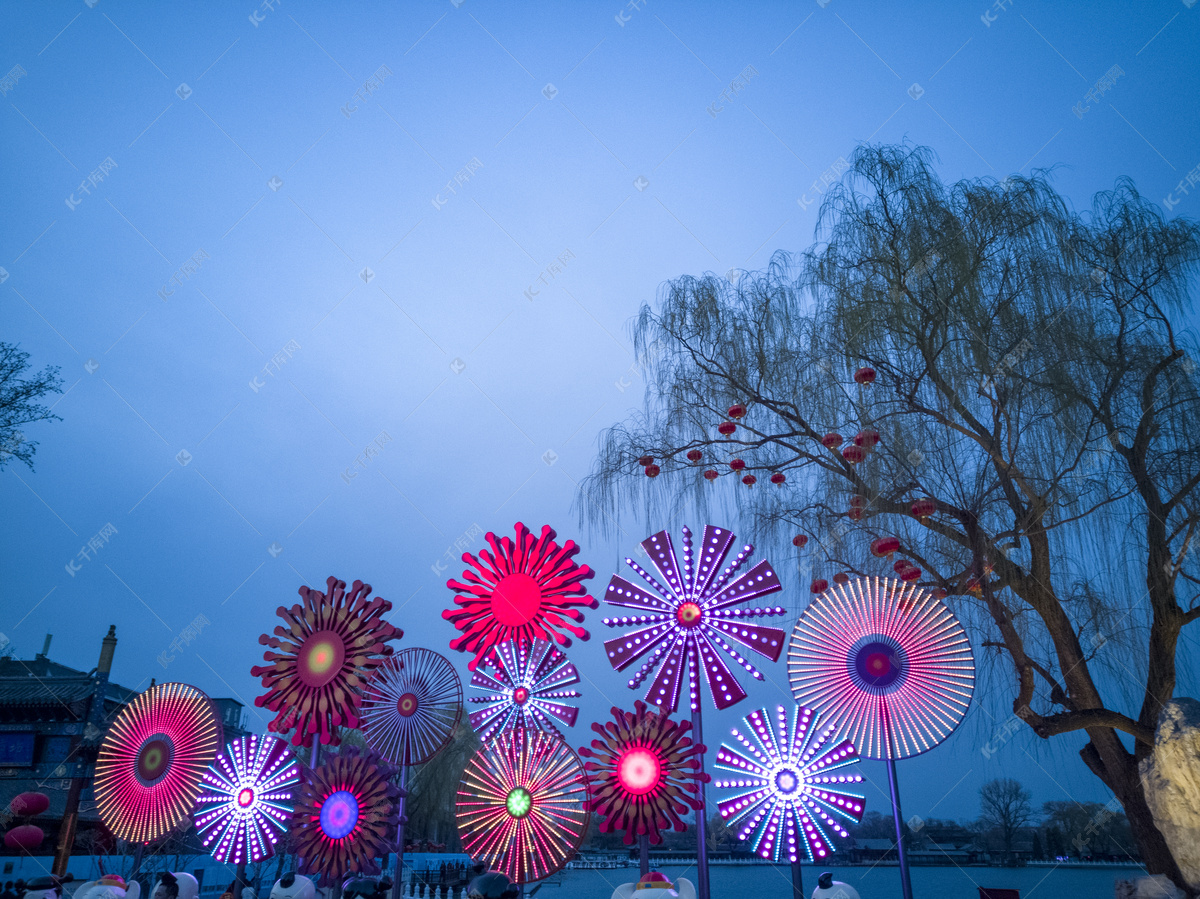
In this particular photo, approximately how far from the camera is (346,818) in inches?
320

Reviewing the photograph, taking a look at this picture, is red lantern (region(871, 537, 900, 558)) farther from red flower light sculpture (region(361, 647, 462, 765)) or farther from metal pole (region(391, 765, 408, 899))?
metal pole (region(391, 765, 408, 899))

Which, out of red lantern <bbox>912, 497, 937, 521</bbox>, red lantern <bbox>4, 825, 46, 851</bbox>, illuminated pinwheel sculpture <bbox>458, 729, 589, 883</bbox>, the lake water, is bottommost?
the lake water

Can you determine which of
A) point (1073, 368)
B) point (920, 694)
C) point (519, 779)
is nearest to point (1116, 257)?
point (1073, 368)

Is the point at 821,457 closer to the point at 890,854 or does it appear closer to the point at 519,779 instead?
the point at 890,854

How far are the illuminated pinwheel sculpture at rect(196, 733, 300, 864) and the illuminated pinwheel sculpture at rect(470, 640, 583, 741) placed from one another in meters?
2.61

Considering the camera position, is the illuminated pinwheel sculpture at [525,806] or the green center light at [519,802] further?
the green center light at [519,802]

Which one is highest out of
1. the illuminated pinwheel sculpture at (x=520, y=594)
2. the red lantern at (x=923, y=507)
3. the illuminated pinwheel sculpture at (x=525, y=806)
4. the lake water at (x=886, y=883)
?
the red lantern at (x=923, y=507)

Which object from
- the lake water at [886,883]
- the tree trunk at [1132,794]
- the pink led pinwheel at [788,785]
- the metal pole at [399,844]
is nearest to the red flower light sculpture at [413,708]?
the metal pole at [399,844]

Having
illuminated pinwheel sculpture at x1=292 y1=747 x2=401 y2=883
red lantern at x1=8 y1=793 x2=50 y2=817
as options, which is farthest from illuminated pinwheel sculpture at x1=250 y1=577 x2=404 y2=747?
red lantern at x1=8 y1=793 x2=50 y2=817

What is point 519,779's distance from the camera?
827 centimetres

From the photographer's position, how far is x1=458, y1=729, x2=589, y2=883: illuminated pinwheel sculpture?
25.9ft

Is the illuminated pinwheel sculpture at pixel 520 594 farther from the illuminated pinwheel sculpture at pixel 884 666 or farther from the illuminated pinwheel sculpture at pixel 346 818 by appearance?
the illuminated pinwheel sculpture at pixel 884 666

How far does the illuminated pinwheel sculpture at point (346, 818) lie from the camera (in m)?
8.04

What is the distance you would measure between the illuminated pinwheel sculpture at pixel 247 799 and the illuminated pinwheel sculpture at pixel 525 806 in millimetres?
2449
